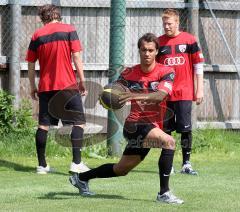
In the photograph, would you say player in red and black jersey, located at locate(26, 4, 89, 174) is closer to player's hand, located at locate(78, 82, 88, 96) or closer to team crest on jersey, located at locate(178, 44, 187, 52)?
player's hand, located at locate(78, 82, 88, 96)

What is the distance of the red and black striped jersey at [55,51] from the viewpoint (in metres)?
9.35

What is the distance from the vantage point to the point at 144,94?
7414mm

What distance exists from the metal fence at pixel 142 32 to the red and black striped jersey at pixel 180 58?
2445mm

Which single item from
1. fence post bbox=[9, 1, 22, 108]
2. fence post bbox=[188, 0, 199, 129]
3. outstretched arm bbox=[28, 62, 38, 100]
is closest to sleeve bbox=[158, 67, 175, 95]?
outstretched arm bbox=[28, 62, 38, 100]

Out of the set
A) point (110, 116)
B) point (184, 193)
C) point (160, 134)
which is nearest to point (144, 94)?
point (160, 134)

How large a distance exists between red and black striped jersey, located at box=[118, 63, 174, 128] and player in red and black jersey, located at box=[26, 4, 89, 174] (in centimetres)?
188

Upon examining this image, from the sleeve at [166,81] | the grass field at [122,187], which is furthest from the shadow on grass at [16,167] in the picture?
the sleeve at [166,81]

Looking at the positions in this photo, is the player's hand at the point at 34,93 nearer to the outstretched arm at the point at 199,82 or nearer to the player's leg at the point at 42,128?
the player's leg at the point at 42,128

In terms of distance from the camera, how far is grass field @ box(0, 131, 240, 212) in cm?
732

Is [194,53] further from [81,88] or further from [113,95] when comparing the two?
[113,95]

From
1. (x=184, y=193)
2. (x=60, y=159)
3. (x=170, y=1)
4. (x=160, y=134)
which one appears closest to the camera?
(x=160, y=134)

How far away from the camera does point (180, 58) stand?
9.64 metres

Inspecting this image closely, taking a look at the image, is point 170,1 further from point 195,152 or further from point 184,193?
point 184,193

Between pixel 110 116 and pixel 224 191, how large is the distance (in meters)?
2.99
